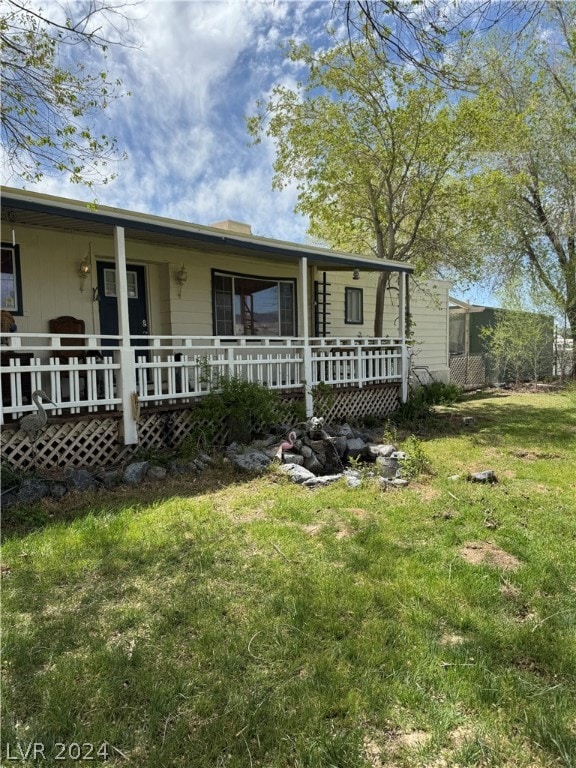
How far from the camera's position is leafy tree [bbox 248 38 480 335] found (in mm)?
10375

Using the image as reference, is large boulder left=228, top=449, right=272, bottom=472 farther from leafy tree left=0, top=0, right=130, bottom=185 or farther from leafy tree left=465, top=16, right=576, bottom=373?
leafy tree left=465, top=16, right=576, bottom=373

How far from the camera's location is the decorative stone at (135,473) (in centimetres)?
530

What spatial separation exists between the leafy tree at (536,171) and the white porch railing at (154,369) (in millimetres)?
6201

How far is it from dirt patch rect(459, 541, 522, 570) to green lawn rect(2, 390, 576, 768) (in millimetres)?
18

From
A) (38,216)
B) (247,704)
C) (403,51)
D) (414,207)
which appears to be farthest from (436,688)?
(414,207)

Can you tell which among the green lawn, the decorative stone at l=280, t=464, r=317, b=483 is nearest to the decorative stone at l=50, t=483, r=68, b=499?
the green lawn

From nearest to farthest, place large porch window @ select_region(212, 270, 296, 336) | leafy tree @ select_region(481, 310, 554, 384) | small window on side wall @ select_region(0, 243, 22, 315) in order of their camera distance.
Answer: small window on side wall @ select_region(0, 243, 22, 315) < large porch window @ select_region(212, 270, 296, 336) < leafy tree @ select_region(481, 310, 554, 384)

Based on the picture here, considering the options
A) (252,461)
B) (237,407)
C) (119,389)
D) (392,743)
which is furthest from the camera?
(237,407)

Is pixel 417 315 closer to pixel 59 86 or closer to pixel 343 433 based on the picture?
pixel 343 433

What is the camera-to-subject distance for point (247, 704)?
205 cm

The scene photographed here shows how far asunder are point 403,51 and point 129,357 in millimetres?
4253

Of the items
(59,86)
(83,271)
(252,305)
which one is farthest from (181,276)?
(59,86)

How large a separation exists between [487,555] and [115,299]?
6.90m

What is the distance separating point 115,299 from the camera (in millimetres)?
8203
